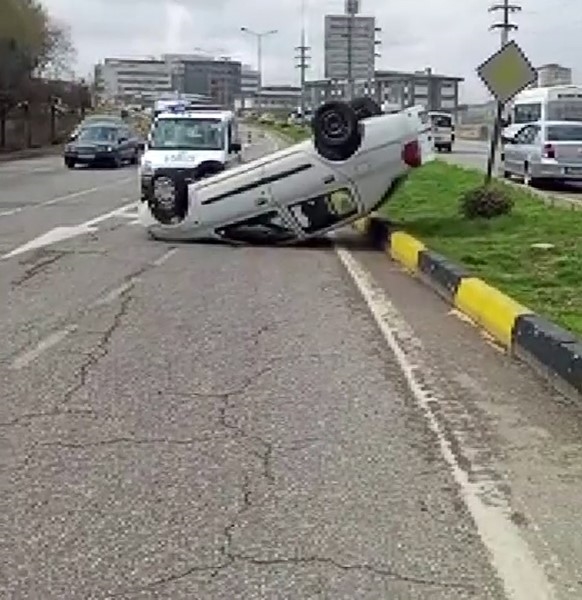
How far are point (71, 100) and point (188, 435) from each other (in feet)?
235

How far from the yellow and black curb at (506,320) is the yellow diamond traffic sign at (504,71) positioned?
13.3 ft

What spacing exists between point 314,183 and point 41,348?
765 centimetres

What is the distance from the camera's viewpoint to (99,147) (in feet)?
142

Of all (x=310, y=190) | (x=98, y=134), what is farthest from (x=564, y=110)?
(x=310, y=190)

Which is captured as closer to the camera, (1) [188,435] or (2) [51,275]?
(1) [188,435]

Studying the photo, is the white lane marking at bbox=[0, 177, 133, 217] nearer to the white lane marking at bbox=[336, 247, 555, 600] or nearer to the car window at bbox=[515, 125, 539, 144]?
the car window at bbox=[515, 125, 539, 144]

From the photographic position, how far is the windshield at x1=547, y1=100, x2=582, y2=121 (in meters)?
33.2

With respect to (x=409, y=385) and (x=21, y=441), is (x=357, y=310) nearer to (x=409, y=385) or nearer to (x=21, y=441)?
(x=409, y=385)

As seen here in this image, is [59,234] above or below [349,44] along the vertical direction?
below

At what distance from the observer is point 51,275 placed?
13.1m

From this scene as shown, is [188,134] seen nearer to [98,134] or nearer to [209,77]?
[98,134]

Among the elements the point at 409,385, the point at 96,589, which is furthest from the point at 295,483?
the point at 409,385

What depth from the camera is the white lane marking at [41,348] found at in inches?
326

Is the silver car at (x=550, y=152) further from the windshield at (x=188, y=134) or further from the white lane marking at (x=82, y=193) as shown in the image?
the white lane marking at (x=82, y=193)
